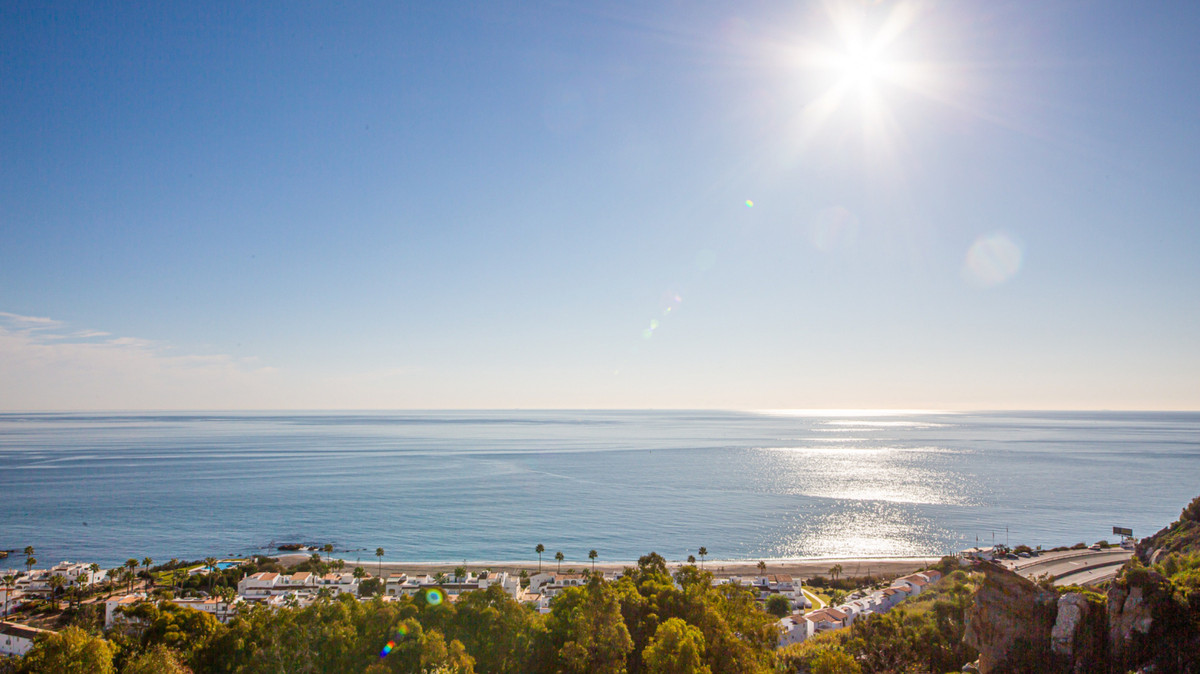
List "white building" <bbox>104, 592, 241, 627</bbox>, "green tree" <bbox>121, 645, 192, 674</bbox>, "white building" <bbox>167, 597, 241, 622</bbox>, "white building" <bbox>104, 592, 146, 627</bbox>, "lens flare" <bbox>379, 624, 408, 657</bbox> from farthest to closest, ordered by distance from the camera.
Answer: "white building" <bbox>167, 597, 241, 622</bbox> → "white building" <bbox>104, 592, 241, 627</bbox> → "white building" <bbox>104, 592, 146, 627</bbox> → "lens flare" <bbox>379, 624, 408, 657</bbox> → "green tree" <bbox>121, 645, 192, 674</bbox>

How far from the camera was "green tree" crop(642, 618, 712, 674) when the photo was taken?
18469mm

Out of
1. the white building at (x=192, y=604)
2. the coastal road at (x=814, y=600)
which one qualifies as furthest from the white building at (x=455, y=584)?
the coastal road at (x=814, y=600)

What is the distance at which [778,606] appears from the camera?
45344 millimetres

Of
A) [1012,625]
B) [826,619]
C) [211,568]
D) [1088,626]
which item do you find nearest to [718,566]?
[826,619]

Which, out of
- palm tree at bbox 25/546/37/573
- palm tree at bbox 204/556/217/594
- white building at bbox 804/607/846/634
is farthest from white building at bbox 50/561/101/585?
white building at bbox 804/607/846/634

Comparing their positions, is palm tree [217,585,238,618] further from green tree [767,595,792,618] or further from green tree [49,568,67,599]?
green tree [767,595,792,618]

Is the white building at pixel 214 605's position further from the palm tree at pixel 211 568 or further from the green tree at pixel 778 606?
the green tree at pixel 778 606

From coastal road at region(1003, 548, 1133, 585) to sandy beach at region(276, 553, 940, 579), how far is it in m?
11.5

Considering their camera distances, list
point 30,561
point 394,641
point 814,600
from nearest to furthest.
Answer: point 394,641
point 814,600
point 30,561

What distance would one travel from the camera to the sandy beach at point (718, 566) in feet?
190

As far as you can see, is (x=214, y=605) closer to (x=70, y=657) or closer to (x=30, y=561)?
(x=30, y=561)

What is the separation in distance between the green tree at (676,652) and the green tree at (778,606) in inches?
1115

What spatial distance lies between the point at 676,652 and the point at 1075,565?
52139mm

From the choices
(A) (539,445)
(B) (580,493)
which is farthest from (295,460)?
(B) (580,493)
